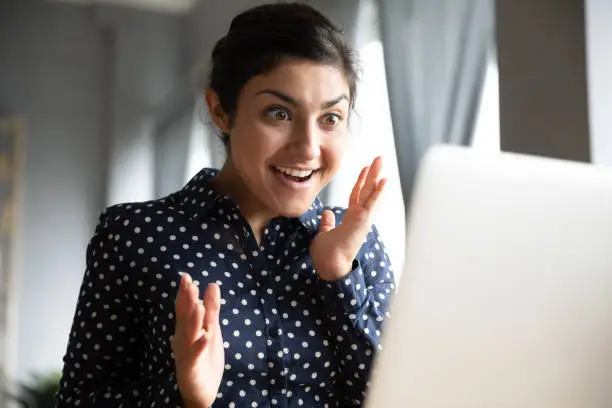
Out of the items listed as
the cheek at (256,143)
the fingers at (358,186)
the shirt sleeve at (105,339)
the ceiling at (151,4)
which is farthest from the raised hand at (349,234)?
the ceiling at (151,4)

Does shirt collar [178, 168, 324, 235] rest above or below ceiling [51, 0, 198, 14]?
below

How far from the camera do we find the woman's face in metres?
0.88

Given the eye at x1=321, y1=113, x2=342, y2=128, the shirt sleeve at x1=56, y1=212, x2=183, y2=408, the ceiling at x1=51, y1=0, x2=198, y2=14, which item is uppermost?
the ceiling at x1=51, y1=0, x2=198, y2=14

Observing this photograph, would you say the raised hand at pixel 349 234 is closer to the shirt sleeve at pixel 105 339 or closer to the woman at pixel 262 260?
the woman at pixel 262 260

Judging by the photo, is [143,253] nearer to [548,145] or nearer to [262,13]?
[262,13]

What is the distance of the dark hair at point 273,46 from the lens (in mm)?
892

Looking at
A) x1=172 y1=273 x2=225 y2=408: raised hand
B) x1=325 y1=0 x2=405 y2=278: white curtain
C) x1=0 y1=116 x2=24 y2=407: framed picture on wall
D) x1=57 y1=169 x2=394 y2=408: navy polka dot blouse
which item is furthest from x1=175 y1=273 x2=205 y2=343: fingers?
x1=0 y1=116 x2=24 y2=407: framed picture on wall

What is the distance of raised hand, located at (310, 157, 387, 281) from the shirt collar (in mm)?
57

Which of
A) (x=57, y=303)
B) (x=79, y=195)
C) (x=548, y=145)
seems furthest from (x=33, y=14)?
(x=548, y=145)

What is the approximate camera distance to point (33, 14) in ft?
11.8

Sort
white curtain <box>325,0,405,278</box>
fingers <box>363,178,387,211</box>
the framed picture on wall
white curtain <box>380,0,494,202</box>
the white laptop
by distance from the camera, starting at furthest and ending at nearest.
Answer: the framed picture on wall < white curtain <box>325,0,405,278</box> < white curtain <box>380,0,494,202</box> < fingers <box>363,178,387,211</box> < the white laptop

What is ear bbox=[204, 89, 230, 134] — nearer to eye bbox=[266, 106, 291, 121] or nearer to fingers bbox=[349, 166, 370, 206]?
eye bbox=[266, 106, 291, 121]

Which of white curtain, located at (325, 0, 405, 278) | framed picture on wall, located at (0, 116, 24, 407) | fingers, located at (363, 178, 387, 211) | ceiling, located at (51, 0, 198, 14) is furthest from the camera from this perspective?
ceiling, located at (51, 0, 198, 14)

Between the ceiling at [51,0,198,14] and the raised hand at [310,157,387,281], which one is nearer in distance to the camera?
the raised hand at [310,157,387,281]
